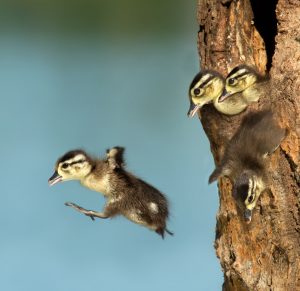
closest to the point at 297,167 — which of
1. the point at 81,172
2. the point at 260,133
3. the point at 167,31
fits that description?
the point at 260,133

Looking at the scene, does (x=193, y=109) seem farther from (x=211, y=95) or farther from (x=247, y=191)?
(x=247, y=191)

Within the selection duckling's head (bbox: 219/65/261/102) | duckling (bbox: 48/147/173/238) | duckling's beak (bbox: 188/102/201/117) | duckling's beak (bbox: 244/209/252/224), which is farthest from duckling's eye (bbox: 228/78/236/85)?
duckling (bbox: 48/147/173/238)

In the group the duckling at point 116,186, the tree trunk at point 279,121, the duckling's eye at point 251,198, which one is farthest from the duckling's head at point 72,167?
the duckling's eye at point 251,198

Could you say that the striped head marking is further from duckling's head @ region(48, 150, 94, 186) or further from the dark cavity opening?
duckling's head @ region(48, 150, 94, 186)

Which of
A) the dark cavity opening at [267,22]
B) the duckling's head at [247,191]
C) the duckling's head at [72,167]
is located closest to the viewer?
the duckling's head at [247,191]

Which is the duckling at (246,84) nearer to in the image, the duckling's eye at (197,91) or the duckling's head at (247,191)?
the duckling's eye at (197,91)

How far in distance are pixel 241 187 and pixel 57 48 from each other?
5.60 m

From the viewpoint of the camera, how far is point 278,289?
2885 mm

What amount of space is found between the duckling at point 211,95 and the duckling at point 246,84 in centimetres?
2

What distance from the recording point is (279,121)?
267 cm

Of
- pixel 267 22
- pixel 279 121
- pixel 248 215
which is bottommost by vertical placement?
pixel 248 215

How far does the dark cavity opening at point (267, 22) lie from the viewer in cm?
288

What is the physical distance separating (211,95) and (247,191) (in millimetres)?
292

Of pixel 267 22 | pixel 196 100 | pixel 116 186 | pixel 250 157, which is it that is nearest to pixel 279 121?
pixel 250 157
